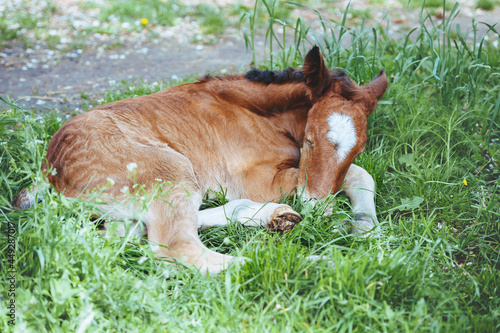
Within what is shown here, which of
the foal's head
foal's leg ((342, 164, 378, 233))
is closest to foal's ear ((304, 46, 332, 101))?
the foal's head

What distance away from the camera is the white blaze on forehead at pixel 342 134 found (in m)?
3.10

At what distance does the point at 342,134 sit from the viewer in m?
3.10

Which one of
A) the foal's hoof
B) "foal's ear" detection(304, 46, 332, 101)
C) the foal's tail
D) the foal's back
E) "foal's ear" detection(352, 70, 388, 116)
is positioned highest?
"foal's ear" detection(304, 46, 332, 101)

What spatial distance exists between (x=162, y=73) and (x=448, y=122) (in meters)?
3.56

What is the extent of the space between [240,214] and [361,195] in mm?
947

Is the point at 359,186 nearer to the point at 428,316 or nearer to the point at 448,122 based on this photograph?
the point at 448,122

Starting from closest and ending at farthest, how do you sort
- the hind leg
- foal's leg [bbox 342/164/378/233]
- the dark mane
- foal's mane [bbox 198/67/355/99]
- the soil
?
the hind leg, foal's leg [bbox 342/164/378/233], foal's mane [bbox 198/67/355/99], the dark mane, the soil

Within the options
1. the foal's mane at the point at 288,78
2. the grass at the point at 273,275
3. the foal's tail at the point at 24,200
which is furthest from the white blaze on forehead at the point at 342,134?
the foal's tail at the point at 24,200

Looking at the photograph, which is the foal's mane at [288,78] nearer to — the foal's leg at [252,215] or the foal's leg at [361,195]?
the foal's leg at [361,195]

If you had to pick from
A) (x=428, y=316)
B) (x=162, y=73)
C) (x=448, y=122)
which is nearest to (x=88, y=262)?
(x=428, y=316)

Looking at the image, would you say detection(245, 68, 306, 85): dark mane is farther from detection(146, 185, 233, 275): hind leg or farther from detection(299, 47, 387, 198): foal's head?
detection(146, 185, 233, 275): hind leg

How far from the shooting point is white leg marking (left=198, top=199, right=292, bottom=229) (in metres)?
3.05

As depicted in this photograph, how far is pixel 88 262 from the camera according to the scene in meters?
2.26

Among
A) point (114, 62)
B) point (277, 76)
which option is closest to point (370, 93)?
point (277, 76)
